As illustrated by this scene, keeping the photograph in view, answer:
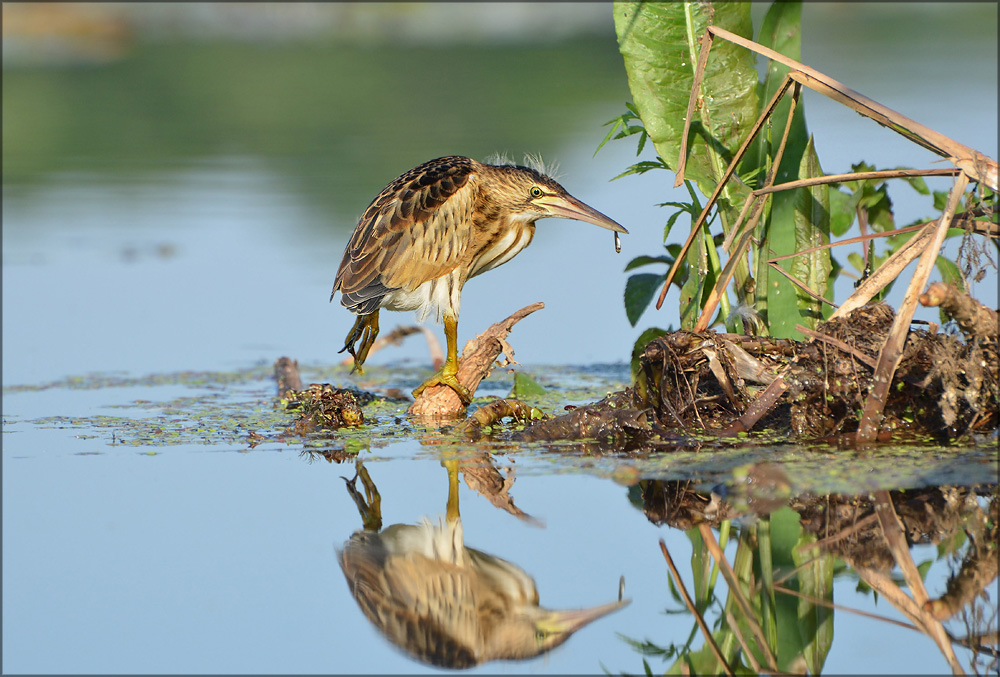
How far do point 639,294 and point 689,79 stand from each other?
40.7 inches

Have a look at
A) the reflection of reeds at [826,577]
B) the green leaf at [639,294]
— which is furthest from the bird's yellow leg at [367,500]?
the green leaf at [639,294]

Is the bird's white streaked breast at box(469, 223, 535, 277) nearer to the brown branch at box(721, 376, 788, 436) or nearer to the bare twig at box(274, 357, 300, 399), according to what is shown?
the bare twig at box(274, 357, 300, 399)

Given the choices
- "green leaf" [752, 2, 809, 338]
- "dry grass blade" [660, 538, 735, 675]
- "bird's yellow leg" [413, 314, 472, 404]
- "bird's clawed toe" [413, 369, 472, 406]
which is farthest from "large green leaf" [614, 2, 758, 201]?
"dry grass blade" [660, 538, 735, 675]

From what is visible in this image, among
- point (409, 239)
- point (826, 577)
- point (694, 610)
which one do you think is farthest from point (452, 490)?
point (409, 239)

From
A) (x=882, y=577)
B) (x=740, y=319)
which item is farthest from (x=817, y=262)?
(x=882, y=577)

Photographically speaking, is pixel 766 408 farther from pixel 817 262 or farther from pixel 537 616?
pixel 537 616

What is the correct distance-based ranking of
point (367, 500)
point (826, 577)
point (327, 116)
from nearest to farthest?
point (826, 577) → point (367, 500) → point (327, 116)

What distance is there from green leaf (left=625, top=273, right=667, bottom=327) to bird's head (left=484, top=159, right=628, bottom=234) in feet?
1.17

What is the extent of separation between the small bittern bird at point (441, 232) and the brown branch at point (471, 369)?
6 cm

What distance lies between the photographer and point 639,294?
5.77m

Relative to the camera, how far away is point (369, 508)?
14.2ft

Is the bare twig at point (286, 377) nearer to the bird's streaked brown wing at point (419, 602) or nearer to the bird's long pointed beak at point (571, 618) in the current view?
the bird's streaked brown wing at point (419, 602)

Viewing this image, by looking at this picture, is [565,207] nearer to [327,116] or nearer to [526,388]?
[526,388]

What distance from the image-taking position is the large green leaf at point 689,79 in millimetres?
5602
